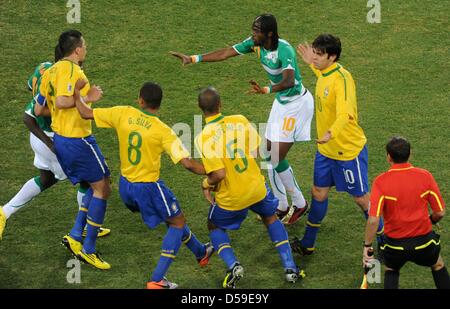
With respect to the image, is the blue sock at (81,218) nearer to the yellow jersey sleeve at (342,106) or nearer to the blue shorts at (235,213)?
the blue shorts at (235,213)

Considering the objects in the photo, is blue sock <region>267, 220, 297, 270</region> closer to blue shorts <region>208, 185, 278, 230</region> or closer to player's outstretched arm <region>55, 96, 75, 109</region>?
blue shorts <region>208, 185, 278, 230</region>

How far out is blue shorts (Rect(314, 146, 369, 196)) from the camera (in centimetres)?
1062

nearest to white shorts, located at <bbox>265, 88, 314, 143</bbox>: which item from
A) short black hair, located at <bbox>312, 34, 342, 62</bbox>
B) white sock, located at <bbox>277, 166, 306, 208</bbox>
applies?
white sock, located at <bbox>277, 166, 306, 208</bbox>

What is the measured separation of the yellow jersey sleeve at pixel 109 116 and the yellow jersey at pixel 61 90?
0.55 m

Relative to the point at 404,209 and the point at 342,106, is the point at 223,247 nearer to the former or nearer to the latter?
the point at 342,106

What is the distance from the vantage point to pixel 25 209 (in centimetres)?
1209

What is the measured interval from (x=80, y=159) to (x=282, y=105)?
2.69 meters

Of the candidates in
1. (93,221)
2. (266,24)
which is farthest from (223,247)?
(266,24)

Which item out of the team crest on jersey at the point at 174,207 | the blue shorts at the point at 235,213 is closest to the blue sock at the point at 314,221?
the blue shorts at the point at 235,213

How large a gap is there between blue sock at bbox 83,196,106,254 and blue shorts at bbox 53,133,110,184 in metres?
0.29

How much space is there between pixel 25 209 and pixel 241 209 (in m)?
3.37

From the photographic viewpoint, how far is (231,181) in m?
9.99

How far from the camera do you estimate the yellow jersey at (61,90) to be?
34.4 feet

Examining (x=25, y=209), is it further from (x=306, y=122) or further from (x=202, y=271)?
(x=306, y=122)
